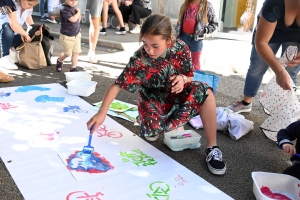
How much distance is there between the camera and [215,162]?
6.42 ft

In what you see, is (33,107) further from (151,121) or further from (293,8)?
(293,8)

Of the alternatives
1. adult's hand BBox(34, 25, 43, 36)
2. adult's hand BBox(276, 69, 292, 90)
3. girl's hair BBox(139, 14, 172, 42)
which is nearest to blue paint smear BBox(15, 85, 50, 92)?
adult's hand BBox(34, 25, 43, 36)

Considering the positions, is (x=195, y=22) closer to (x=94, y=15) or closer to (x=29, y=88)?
(x=94, y=15)

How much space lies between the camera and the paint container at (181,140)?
2.17 m

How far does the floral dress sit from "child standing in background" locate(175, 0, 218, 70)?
3.96 feet

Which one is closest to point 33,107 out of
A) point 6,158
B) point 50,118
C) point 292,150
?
point 50,118

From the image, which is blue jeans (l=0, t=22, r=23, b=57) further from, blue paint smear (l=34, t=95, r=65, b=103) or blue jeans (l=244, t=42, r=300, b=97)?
Answer: blue jeans (l=244, t=42, r=300, b=97)

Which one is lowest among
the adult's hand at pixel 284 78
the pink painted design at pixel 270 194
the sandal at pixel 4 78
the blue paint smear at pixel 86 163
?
the pink painted design at pixel 270 194

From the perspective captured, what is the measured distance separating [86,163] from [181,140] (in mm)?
627

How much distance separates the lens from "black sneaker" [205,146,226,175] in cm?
192

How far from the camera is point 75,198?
5.21 feet

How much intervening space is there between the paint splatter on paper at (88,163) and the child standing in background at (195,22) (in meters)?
1.72

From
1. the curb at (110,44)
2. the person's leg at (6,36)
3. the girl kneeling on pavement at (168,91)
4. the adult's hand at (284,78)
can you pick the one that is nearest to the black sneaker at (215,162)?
the girl kneeling on pavement at (168,91)

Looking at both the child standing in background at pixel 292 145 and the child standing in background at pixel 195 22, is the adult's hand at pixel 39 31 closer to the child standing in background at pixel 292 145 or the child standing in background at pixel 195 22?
the child standing in background at pixel 195 22
